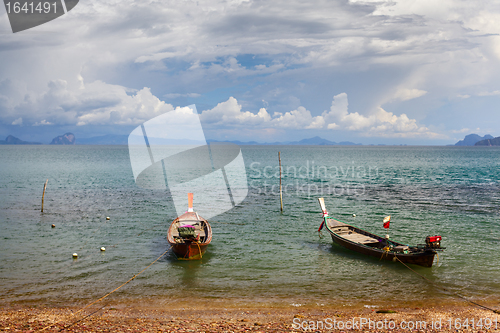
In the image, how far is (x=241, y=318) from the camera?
1450cm

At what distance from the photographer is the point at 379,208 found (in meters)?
39.9

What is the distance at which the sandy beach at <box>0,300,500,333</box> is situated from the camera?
43.9 ft

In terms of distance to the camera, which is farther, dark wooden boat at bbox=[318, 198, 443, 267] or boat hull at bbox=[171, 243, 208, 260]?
boat hull at bbox=[171, 243, 208, 260]

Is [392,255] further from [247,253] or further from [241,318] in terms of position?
[241,318]

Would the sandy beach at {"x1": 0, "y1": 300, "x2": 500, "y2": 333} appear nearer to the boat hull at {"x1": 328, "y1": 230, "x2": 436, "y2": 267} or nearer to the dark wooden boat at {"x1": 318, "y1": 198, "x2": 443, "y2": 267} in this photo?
the boat hull at {"x1": 328, "y1": 230, "x2": 436, "y2": 267}

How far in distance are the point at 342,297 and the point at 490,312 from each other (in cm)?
658

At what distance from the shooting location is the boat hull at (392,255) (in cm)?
2028

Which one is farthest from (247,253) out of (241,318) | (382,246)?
(241,318)

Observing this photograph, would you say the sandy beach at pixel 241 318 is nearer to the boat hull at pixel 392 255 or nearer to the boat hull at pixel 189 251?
the boat hull at pixel 392 255

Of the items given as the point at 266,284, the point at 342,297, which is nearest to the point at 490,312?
the point at 342,297

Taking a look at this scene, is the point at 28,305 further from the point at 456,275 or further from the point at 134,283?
the point at 456,275

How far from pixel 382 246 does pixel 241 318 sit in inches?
519

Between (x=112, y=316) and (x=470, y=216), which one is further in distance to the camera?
(x=470, y=216)

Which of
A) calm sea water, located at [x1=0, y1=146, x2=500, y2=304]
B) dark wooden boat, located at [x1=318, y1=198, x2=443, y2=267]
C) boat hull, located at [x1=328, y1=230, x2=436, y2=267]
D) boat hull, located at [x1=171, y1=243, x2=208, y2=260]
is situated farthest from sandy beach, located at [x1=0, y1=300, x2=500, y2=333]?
boat hull, located at [x1=171, y1=243, x2=208, y2=260]
